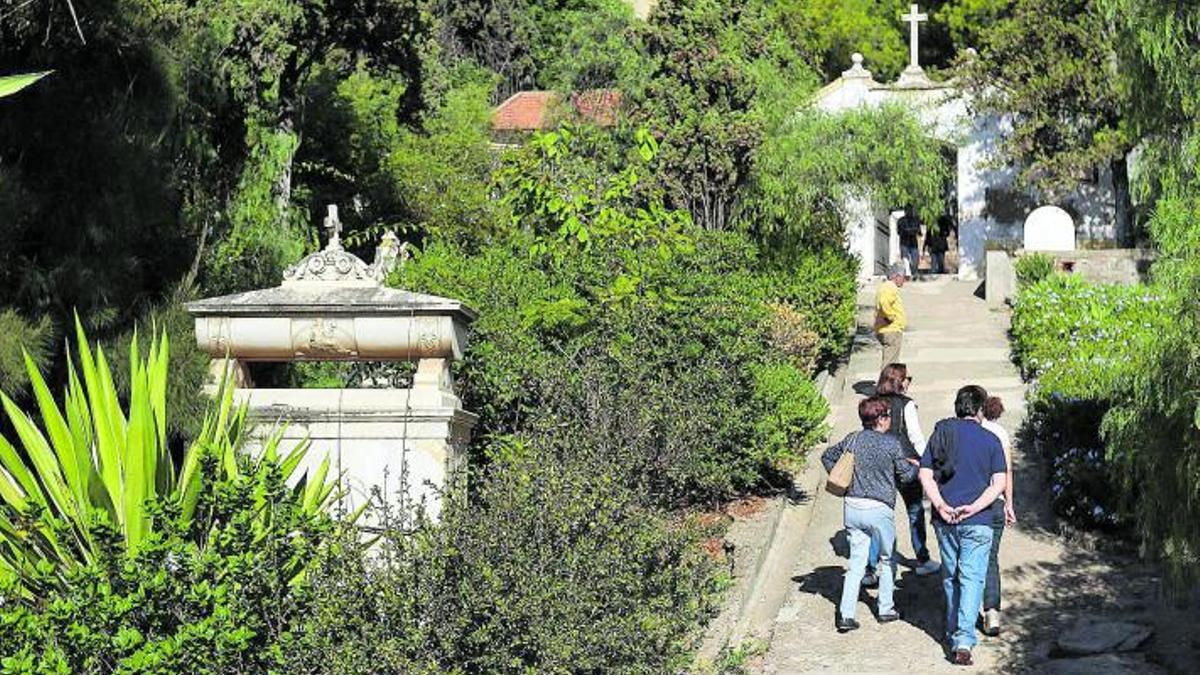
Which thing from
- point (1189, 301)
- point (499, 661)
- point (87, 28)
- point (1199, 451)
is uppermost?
point (87, 28)

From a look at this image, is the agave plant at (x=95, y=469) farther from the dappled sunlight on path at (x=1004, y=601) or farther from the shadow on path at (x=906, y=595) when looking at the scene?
the shadow on path at (x=906, y=595)

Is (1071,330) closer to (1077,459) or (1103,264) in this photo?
(1077,459)

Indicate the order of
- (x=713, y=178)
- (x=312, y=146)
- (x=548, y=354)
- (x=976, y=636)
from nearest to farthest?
(x=976, y=636) < (x=548, y=354) < (x=713, y=178) < (x=312, y=146)

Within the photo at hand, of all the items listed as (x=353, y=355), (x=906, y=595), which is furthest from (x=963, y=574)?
(x=353, y=355)

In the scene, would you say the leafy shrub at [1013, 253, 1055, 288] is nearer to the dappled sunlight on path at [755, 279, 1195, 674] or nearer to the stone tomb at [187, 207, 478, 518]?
the dappled sunlight on path at [755, 279, 1195, 674]

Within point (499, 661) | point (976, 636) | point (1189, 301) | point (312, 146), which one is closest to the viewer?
point (499, 661)

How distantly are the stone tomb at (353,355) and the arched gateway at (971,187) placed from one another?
→ 88.6 feet

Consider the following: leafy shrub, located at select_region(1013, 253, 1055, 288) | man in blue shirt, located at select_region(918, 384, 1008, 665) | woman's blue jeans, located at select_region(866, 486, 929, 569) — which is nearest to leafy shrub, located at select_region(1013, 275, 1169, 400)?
leafy shrub, located at select_region(1013, 253, 1055, 288)

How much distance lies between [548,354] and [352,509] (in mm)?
3532

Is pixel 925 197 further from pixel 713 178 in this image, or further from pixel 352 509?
pixel 352 509

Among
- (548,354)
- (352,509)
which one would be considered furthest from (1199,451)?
(548,354)

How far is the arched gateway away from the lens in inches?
1496

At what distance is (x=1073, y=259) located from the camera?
2856cm

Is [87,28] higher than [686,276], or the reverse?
[87,28]
